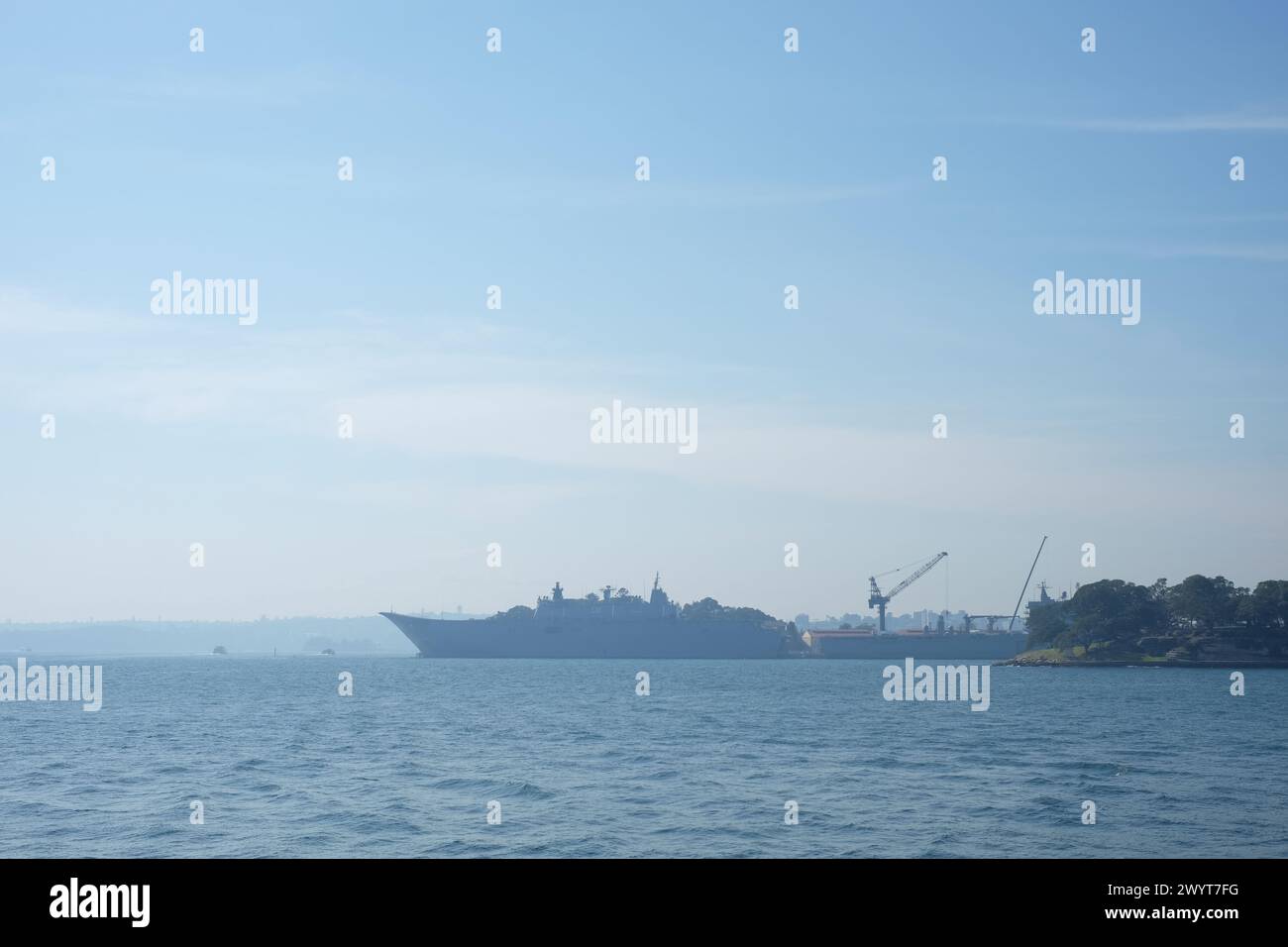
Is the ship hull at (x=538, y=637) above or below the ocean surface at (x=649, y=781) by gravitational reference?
below

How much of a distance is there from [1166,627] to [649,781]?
135816 millimetres

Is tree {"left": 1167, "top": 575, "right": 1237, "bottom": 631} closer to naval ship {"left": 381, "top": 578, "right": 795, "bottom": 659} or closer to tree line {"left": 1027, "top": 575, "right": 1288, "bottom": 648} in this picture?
tree line {"left": 1027, "top": 575, "right": 1288, "bottom": 648}

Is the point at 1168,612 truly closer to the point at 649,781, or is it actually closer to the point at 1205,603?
the point at 1205,603

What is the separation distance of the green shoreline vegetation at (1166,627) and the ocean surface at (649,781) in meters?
74.3

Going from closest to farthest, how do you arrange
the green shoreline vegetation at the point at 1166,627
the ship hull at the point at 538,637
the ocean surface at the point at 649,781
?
the ocean surface at the point at 649,781, the green shoreline vegetation at the point at 1166,627, the ship hull at the point at 538,637

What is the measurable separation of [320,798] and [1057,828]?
62.3 ft

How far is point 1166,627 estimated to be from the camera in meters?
154

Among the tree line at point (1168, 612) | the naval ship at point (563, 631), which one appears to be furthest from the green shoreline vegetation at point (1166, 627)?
the naval ship at point (563, 631)

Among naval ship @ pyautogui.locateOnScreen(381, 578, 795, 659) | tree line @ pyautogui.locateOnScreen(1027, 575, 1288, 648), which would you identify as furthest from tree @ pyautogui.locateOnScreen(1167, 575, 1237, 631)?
naval ship @ pyautogui.locateOnScreen(381, 578, 795, 659)

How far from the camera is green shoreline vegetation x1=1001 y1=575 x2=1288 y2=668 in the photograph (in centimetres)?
14300

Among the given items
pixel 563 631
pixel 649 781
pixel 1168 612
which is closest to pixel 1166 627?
pixel 1168 612

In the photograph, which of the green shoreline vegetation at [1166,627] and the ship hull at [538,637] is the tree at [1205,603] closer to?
the green shoreline vegetation at [1166,627]

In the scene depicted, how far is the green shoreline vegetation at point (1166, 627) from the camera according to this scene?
5630 inches
